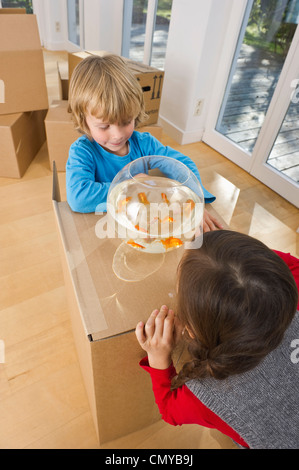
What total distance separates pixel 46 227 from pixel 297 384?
123 centimetres

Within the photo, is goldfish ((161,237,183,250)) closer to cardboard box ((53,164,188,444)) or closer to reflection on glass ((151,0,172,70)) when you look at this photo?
cardboard box ((53,164,188,444))

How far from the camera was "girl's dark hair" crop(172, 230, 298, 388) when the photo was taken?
0.44 m

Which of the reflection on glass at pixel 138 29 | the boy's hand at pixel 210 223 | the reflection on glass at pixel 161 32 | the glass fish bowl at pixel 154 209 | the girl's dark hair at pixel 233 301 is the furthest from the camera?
the reflection on glass at pixel 138 29

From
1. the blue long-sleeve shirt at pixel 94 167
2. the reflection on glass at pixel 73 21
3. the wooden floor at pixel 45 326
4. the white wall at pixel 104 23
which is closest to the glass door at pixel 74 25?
the reflection on glass at pixel 73 21

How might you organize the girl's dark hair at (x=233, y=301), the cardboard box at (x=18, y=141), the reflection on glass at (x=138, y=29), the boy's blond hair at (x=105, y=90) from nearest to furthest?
1. the girl's dark hair at (x=233, y=301)
2. the boy's blond hair at (x=105, y=90)
3. the cardboard box at (x=18, y=141)
4. the reflection on glass at (x=138, y=29)

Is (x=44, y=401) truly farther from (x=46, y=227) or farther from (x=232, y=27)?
(x=232, y=27)

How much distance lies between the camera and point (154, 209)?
1.83 ft

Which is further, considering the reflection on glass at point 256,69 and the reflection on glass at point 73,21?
the reflection on glass at point 73,21

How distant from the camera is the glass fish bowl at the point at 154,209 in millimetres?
539

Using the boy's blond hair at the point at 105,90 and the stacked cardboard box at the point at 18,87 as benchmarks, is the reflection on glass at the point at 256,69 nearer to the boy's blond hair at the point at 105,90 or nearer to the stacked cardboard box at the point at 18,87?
the stacked cardboard box at the point at 18,87

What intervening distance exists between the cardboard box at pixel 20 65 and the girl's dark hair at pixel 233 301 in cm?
147
